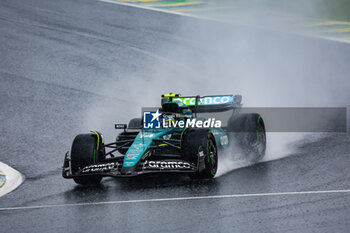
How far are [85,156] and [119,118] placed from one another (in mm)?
4550

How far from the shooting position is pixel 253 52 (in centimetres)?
1953

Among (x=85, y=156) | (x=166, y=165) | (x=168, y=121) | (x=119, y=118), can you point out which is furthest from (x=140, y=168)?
(x=119, y=118)

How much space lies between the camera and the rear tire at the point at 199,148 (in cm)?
896

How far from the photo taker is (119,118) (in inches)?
540

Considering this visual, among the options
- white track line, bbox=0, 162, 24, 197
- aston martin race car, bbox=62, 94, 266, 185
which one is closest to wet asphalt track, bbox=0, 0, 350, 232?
white track line, bbox=0, 162, 24, 197

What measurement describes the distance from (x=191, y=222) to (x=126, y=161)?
7.75ft

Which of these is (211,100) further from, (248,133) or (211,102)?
(248,133)

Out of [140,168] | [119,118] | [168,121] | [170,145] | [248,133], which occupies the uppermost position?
[168,121]

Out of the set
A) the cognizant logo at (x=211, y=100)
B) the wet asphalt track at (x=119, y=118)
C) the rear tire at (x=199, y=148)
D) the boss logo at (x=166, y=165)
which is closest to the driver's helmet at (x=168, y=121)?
the rear tire at (x=199, y=148)

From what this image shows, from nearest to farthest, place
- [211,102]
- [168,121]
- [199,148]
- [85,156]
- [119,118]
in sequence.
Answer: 1. [199,148]
2. [85,156]
3. [168,121]
4. [211,102]
5. [119,118]

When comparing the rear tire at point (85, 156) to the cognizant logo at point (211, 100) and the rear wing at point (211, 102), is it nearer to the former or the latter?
the rear wing at point (211, 102)

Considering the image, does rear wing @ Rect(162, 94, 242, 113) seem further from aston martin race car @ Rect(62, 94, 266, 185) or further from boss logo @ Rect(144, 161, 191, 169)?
boss logo @ Rect(144, 161, 191, 169)

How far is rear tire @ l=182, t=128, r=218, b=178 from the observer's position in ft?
29.4

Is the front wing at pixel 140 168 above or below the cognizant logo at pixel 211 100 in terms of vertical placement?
below
